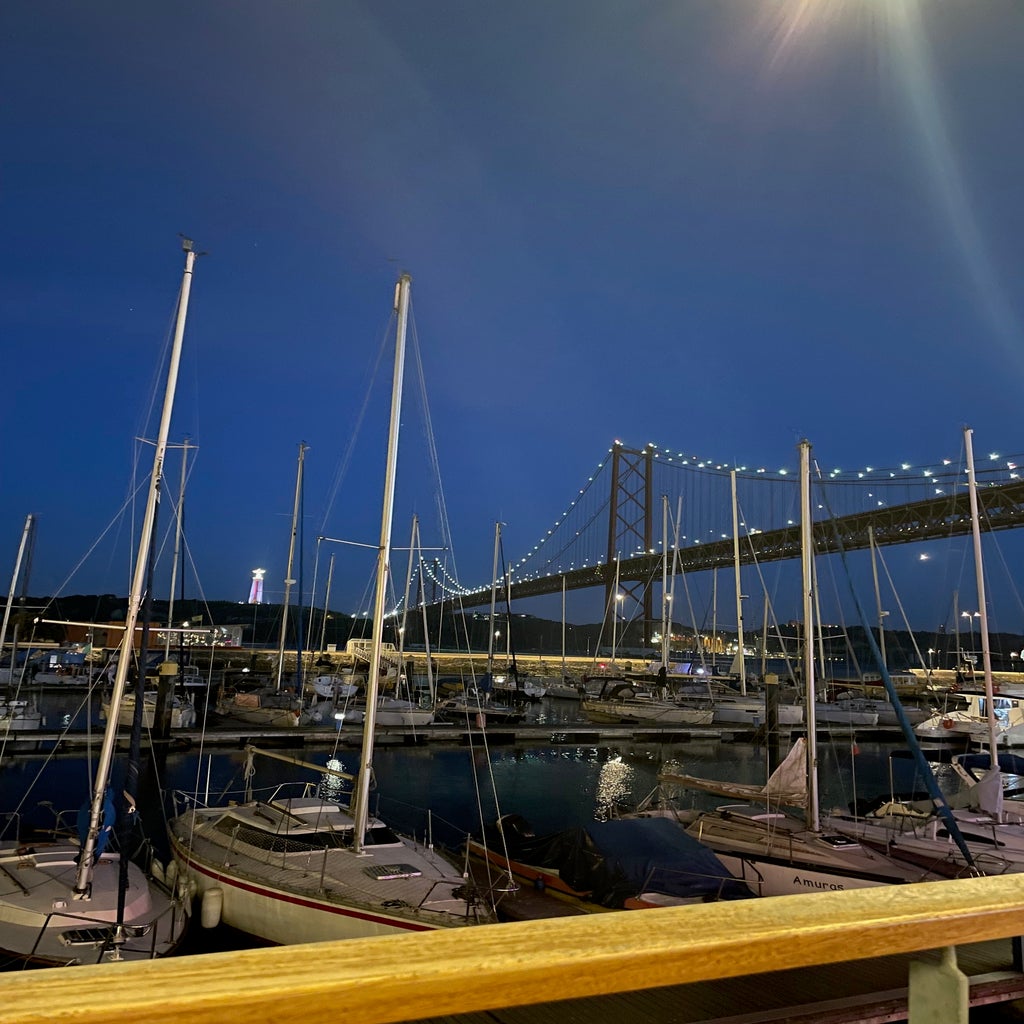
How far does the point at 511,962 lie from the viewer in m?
1.19

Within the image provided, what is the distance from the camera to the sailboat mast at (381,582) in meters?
9.97

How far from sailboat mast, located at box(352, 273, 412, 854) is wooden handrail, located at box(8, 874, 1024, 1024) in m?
8.97

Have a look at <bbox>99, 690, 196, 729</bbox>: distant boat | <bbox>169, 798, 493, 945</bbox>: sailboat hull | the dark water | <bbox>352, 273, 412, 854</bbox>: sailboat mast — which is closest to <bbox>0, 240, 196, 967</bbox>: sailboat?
<bbox>169, 798, 493, 945</bbox>: sailboat hull

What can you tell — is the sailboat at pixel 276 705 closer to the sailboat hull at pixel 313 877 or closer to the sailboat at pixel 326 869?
the sailboat at pixel 326 869

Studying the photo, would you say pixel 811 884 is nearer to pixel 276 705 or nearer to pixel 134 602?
pixel 134 602

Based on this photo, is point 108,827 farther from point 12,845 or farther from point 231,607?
point 231,607

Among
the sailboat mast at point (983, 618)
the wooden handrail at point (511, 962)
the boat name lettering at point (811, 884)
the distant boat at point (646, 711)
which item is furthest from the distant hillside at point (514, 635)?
the wooden handrail at point (511, 962)

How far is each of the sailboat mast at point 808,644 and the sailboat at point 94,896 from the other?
9.78m

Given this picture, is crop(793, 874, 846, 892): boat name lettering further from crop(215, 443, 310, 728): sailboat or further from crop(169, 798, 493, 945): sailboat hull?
crop(215, 443, 310, 728): sailboat

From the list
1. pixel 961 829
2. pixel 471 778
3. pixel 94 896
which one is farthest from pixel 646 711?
pixel 94 896

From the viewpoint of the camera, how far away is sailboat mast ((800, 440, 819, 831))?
1285 cm

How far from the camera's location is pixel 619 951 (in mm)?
1252

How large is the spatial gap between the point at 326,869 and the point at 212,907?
64.8 inches

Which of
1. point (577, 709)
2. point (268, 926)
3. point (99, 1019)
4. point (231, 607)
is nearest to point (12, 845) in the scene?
point (268, 926)
